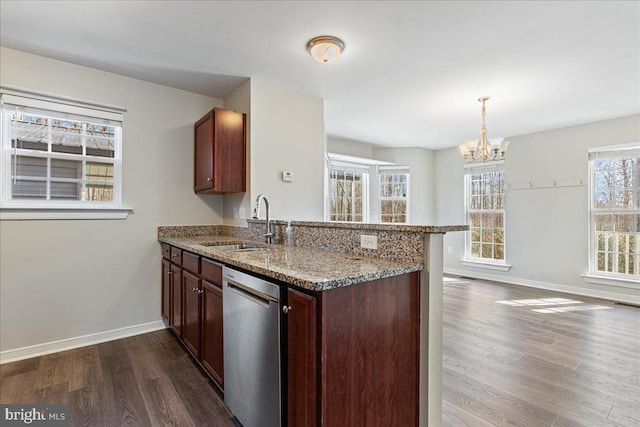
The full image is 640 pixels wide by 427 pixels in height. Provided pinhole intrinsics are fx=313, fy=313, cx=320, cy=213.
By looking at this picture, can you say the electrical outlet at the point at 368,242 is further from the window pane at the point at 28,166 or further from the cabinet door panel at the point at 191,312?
the window pane at the point at 28,166

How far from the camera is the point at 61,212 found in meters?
2.71

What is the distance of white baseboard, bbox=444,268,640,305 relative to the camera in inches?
164

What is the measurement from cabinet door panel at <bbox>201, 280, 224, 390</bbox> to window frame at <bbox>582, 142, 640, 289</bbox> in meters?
5.09

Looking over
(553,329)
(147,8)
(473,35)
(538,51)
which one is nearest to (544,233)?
(553,329)

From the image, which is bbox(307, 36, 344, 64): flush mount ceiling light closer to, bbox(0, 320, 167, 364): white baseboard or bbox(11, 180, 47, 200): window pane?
bbox(11, 180, 47, 200): window pane

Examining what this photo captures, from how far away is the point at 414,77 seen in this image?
304 cm

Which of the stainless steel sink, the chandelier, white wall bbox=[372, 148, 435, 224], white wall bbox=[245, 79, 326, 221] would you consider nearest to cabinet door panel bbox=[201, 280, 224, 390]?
the stainless steel sink

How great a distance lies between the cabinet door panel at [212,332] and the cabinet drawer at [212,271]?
3 centimetres

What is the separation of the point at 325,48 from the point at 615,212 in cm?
461

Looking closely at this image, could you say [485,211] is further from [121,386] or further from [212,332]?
[121,386]

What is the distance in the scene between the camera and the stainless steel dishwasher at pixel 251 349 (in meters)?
1.41

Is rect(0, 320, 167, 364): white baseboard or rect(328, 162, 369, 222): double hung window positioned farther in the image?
rect(328, 162, 369, 222): double hung window

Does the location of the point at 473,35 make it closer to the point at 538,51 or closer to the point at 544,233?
the point at 538,51

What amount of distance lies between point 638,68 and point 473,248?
363 centimetres
